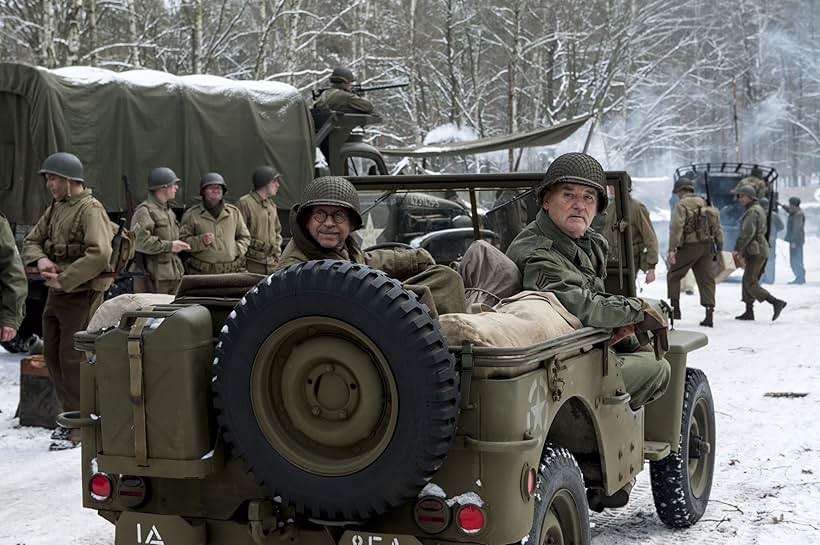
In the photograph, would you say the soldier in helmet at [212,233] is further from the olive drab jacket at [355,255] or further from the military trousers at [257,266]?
the olive drab jacket at [355,255]

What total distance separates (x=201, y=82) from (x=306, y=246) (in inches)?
302

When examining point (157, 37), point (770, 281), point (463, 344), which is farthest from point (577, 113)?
point (463, 344)

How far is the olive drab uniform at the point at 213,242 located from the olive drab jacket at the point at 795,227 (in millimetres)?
15633

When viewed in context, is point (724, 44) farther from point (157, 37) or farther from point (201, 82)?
point (201, 82)

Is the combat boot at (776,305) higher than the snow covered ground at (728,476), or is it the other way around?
the combat boot at (776,305)

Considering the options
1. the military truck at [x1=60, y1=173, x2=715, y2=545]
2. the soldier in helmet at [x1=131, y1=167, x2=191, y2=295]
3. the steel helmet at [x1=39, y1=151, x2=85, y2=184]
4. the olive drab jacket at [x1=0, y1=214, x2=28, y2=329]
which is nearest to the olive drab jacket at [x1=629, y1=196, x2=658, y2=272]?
the soldier in helmet at [x1=131, y1=167, x2=191, y2=295]

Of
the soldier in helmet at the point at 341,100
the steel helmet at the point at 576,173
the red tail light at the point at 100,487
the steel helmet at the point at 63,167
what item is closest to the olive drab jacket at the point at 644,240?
the soldier in helmet at the point at 341,100

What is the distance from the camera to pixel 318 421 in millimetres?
3148

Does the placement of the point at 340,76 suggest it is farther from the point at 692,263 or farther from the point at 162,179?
the point at 692,263

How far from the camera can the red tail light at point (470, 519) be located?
3045 mm

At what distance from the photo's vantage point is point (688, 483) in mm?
5023

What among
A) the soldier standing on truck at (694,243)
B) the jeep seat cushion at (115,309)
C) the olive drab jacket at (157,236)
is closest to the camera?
the jeep seat cushion at (115,309)

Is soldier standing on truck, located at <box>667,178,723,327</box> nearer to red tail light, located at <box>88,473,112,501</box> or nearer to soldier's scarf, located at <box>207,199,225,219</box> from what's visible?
soldier's scarf, located at <box>207,199,225,219</box>

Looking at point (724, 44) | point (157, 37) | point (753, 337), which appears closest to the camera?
point (753, 337)
